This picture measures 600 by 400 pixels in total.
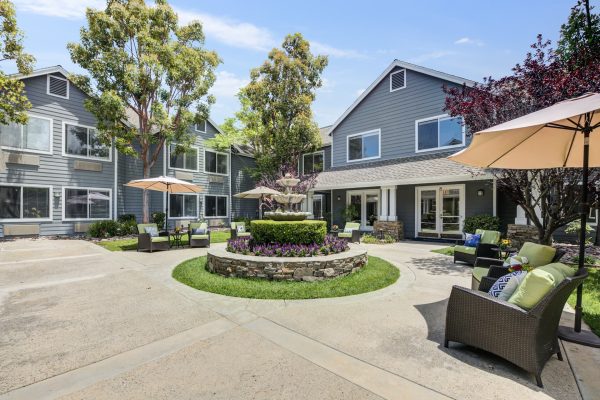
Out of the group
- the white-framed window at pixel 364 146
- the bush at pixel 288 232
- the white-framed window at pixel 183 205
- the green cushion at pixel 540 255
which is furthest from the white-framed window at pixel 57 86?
the green cushion at pixel 540 255

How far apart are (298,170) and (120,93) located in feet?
35.4

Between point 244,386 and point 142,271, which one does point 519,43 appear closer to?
point 244,386

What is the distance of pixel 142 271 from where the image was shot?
7461 millimetres

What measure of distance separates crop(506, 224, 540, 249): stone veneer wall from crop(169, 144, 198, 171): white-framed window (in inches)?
657

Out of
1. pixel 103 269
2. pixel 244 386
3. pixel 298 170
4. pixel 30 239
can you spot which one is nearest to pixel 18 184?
pixel 30 239

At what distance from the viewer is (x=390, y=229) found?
1383cm

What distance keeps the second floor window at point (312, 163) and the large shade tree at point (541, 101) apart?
10.8 metres

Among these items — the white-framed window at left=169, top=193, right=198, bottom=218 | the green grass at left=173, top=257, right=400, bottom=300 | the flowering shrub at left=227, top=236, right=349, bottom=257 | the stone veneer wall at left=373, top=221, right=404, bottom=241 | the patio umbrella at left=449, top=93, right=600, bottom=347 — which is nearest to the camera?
the patio umbrella at left=449, top=93, right=600, bottom=347

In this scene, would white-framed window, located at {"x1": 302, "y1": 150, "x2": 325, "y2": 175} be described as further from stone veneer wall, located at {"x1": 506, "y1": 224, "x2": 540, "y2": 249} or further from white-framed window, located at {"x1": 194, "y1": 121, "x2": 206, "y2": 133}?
stone veneer wall, located at {"x1": 506, "y1": 224, "x2": 540, "y2": 249}

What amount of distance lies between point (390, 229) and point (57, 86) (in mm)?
17823

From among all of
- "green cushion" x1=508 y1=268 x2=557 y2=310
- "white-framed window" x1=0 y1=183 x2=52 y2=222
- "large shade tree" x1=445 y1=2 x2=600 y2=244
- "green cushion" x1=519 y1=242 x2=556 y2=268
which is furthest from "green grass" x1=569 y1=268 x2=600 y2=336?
"white-framed window" x1=0 y1=183 x2=52 y2=222

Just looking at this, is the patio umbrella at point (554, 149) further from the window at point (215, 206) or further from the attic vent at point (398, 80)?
the window at point (215, 206)

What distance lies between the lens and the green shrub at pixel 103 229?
14.0 meters

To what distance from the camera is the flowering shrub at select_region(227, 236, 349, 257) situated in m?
6.82
